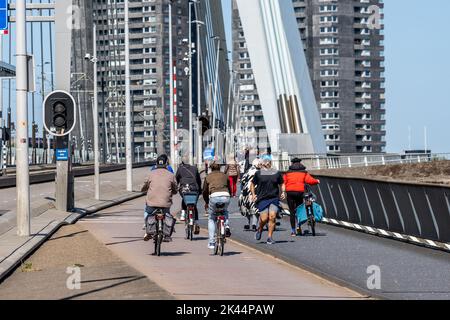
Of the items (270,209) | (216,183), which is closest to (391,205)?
(270,209)

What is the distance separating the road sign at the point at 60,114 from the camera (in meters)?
25.2

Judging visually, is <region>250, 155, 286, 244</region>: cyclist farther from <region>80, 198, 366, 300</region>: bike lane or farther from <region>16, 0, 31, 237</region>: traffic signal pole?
<region>16, 0, 31, 237</region>: traffic signal pole

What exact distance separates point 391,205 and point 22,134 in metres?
7.99

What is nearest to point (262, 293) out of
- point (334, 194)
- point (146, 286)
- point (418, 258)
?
point (146, 286)

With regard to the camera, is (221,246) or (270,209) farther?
(270,209)

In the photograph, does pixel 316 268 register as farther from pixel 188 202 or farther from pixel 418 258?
pixel 188 202

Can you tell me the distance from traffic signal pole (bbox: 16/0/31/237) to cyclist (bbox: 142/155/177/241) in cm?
396

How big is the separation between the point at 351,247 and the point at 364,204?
5483mm

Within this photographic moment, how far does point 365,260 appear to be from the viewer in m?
18.1

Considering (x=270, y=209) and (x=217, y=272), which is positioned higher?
(x=270, y=209)

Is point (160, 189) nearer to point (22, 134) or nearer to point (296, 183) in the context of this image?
point (22, 134)

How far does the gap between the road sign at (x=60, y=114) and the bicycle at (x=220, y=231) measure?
22.2 ft

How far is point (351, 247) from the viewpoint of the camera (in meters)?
20.9
